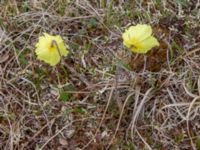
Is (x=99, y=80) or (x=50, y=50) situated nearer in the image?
(x=50, y=50)

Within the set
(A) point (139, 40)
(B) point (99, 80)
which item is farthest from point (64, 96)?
(A) point (139, 40)

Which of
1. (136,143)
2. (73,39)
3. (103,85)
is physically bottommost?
(136,143)

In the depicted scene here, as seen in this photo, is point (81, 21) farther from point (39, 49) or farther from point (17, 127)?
point (17, 127)

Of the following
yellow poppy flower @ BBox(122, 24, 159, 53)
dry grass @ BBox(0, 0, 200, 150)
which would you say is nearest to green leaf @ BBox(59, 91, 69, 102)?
dry grass @ BBox(0, 0, 200, 150)

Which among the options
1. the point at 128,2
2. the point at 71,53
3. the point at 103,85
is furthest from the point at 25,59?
the point at 128,2

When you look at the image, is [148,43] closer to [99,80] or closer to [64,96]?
[99,80]

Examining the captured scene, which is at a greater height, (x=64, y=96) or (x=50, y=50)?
(x=50, y=50)

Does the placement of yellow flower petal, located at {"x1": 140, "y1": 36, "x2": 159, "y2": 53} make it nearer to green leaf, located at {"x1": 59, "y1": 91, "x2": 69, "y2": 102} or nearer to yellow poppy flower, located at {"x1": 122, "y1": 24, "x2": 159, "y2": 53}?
yellow poppy flower, located at {"x1": 122, "y1": 24, "x2": 159, "y2": 53}
